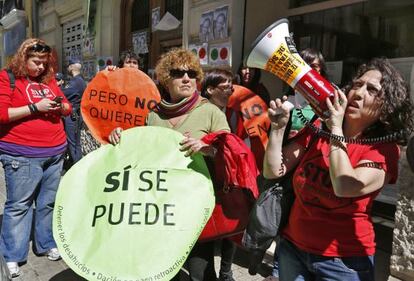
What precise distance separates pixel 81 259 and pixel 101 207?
0.26 m

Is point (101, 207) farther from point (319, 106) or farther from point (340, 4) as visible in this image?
point (340, 4)

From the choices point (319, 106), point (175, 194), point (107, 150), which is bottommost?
point (175, 194)

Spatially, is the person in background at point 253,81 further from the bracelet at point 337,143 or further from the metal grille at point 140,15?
the metal grille at point 140,15

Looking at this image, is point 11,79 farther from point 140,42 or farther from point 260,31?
point 140,42

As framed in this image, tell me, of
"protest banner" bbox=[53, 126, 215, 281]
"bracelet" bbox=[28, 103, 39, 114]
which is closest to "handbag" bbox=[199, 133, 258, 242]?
"protest banner" bbox=[53, 126, 215, 281]

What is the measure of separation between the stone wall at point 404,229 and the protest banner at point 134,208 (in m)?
1.39

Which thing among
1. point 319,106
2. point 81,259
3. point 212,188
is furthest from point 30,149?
point 319,106

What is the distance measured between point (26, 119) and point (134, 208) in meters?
1.71

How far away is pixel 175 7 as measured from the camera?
7.61m

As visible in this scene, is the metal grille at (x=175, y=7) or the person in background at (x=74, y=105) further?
the metal grille at (x=175, y=7)

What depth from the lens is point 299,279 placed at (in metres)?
1.78

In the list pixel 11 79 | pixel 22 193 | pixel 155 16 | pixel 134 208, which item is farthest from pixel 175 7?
pixel 134 208

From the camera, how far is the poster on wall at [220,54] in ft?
18.9

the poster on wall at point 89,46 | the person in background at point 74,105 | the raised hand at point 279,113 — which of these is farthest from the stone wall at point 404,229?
the poster on wall at point 89,46
